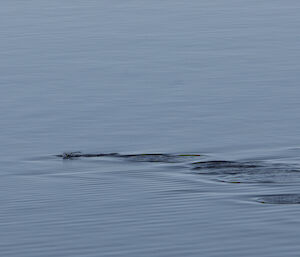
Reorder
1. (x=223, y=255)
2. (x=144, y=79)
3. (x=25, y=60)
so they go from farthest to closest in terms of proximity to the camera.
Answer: (x=25, y=60) → (x=144, y=79) → (x=223, y=255)

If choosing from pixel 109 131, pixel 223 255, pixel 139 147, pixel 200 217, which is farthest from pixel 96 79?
pixel 223 255

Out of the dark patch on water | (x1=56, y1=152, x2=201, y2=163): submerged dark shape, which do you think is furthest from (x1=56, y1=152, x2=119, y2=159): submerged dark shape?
the dark patch on water

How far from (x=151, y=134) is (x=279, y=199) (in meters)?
9.25

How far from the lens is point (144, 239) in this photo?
23109 mm

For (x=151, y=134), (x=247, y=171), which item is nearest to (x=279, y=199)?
(x=247, y=171)

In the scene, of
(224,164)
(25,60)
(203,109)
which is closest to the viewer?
(224,164)

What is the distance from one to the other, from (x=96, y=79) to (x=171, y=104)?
6354 millimetres

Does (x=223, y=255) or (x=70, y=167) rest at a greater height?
(x=70, y=167)

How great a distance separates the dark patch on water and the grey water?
2.4 inches

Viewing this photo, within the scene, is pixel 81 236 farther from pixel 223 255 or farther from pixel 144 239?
pixel 223 255

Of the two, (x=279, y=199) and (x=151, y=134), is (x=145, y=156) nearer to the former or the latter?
(x=151, y=134)

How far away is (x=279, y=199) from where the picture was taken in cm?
2527

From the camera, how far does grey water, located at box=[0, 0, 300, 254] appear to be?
23.6 metres

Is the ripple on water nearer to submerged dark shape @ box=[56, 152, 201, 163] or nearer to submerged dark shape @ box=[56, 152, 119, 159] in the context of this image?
submerged dark shape @ box=[56, 152, 201, 163]
